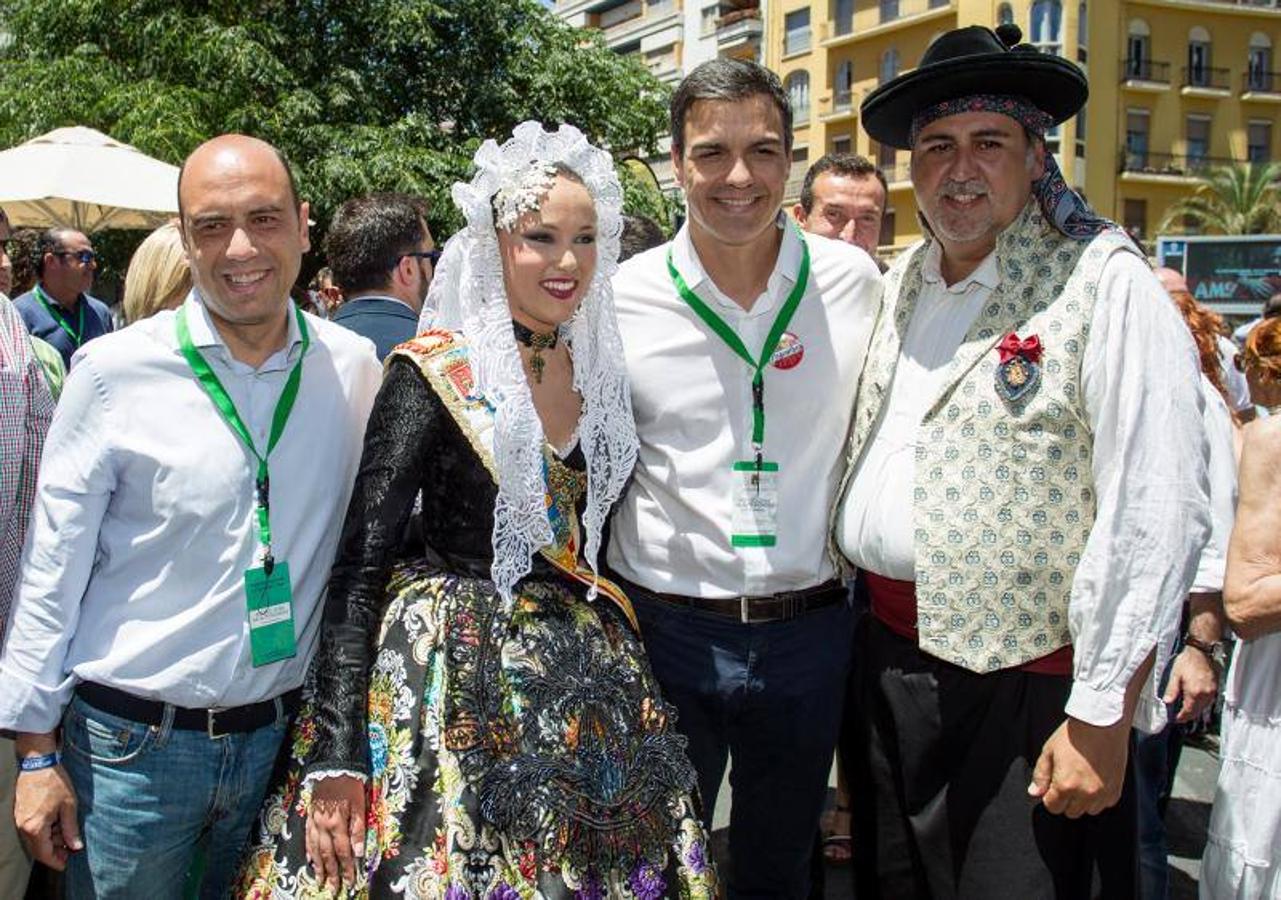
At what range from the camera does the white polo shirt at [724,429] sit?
9.14ft

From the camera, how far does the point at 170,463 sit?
86.4 inches

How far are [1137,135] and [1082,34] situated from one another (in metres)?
4.56

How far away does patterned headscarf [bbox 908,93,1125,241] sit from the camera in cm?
240

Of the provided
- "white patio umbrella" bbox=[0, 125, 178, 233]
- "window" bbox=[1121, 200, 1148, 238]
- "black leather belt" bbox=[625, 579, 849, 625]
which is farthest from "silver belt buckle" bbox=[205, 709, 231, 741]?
"window" bbox=[1121, 200, 1148, 238]

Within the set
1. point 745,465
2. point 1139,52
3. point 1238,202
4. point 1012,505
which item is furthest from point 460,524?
point 1139,52

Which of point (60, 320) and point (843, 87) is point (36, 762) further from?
point (843, 87)

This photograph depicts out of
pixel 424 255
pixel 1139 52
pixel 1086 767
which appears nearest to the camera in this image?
pixel 1086 767

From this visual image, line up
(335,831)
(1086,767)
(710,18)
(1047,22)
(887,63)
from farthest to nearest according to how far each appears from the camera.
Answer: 1. (710,18)
2. (887,63)
3. (1047,22)
4. (1086,767)
5. (335,831)

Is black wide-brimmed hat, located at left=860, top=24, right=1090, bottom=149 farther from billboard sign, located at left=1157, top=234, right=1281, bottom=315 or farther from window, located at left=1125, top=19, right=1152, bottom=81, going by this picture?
window, located at left=1125, top=19, right=1152, bottom=81

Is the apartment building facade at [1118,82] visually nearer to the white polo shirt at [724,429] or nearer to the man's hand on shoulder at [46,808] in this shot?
the white polo shirt at [724,429]

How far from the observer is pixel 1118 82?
3725 cm

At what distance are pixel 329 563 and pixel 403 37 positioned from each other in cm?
1714

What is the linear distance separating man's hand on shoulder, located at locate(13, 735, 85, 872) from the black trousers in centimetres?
179

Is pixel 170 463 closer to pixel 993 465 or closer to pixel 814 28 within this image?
pixel 993 465
